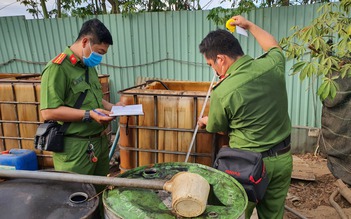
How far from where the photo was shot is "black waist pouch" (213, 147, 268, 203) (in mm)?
1725

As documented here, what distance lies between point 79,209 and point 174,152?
1259mm

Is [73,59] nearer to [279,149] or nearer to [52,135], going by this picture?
[52,135]

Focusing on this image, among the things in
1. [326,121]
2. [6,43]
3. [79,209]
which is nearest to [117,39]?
[6,43]

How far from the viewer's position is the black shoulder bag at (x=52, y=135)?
7.07 feet

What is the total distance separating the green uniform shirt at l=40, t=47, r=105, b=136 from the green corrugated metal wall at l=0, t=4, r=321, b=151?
2996 millimetres

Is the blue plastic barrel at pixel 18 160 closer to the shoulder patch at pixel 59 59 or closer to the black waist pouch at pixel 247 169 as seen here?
the shoulder patch at pixel 59 59

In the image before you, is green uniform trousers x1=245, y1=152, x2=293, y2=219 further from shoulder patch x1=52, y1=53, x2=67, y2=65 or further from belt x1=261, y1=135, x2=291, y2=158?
shoulder patch x1=52, y1=53, x2=67, y2=65

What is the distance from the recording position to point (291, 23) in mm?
4602

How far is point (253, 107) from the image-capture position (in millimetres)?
1926

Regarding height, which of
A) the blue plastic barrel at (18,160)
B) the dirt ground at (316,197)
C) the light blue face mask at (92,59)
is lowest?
the dirt ground at (316,197)

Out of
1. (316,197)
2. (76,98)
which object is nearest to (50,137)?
(76,98)

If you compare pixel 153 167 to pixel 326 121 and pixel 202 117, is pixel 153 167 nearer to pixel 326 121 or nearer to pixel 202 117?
pixel 202 117

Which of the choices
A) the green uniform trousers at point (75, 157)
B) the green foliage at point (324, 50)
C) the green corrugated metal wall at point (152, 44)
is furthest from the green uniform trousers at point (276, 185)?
the green corrugated metal wall at point (152, 44)

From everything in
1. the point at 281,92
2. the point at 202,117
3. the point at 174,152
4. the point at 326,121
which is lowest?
the point at 326,121
